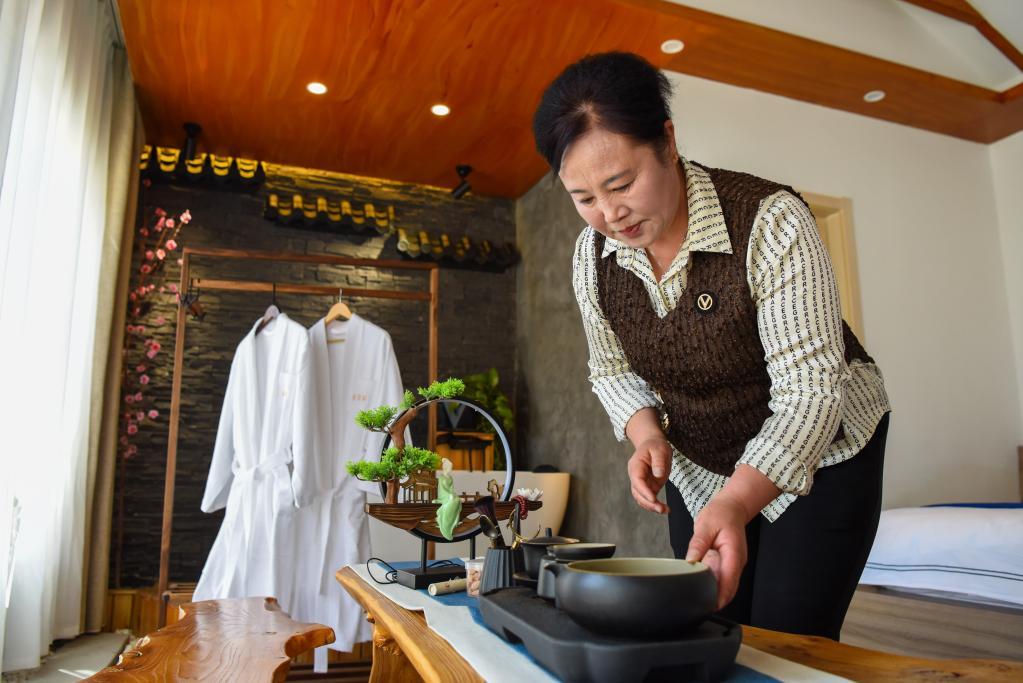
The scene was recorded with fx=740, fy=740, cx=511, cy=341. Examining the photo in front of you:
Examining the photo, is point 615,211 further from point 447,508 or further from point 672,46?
point 672,46

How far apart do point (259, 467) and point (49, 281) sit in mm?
1152

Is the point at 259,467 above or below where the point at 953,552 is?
above

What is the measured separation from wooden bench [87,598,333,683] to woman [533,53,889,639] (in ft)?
2.86

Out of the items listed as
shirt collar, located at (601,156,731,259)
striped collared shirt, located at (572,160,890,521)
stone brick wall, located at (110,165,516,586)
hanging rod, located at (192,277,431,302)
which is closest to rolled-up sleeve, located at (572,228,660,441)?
striped collared shirt, located at (572,160,890,521)

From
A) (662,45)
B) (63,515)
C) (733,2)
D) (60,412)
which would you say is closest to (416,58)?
(662,45)

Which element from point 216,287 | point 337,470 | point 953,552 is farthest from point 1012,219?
point 216,287

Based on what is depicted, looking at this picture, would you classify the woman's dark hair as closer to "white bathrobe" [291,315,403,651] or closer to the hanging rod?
"white bathrobe" [291,315,403,651]

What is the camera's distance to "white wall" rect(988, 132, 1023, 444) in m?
4.53

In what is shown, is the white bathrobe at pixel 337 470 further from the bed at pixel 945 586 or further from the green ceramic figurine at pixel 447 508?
the bed at pixel 945 586

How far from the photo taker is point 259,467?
3359 mm

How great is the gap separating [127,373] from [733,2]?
3.95 m

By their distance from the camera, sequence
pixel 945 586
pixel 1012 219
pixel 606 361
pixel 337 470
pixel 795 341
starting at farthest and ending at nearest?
pixel 1012 219 → pixel 337 470 → pixel 945 586 → pixel 606 361 → pixel 795 341

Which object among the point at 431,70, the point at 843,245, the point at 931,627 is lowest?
the point at 931,627

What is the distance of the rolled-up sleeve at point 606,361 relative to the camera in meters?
1.35
